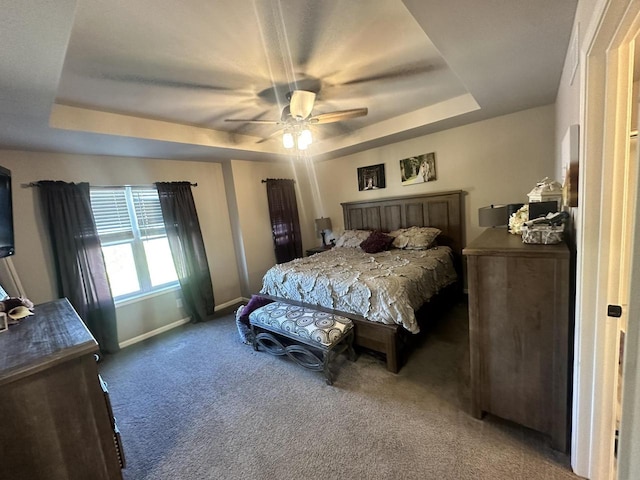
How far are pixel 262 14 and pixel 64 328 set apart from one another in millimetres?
2001

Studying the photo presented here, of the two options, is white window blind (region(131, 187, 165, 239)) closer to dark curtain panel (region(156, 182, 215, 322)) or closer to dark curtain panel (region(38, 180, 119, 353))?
dark curtain panel (region(156, 182, 215, 322))

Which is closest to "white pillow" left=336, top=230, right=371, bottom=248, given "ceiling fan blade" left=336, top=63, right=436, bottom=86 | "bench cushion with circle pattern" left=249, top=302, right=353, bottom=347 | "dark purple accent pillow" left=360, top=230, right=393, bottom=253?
"dark purple accent pillow" left=360, top=230, right=393, bottom=253

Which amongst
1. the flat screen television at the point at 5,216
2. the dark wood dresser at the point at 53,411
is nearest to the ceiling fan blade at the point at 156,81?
the flat screen television at the point at 5,216

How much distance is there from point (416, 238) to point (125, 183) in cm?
383

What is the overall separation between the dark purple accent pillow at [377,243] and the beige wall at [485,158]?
0.86 m

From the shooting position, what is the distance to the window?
3.28m

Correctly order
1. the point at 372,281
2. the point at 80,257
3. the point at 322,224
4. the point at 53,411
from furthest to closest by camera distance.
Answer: the point at 322,224 < the point at 80,257 < the point at 372,281 < the point at 53,411

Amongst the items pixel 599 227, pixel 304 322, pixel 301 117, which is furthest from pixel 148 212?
pixel 599 227

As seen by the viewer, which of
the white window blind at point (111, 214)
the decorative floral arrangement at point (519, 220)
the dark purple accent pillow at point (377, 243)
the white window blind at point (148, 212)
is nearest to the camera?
the decorative floral arrangement at point (519, 220)

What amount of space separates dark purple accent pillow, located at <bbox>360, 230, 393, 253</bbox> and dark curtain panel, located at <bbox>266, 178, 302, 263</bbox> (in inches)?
61.3

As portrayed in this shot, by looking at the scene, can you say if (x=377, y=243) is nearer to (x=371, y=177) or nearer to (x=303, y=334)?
(x=371, y=177)

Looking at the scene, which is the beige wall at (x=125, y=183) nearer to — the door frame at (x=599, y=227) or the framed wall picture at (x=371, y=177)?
the framed wall picture at (x=371, y=177)

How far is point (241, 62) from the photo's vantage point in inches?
76.1

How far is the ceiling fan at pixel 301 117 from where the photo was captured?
7.38 feet
